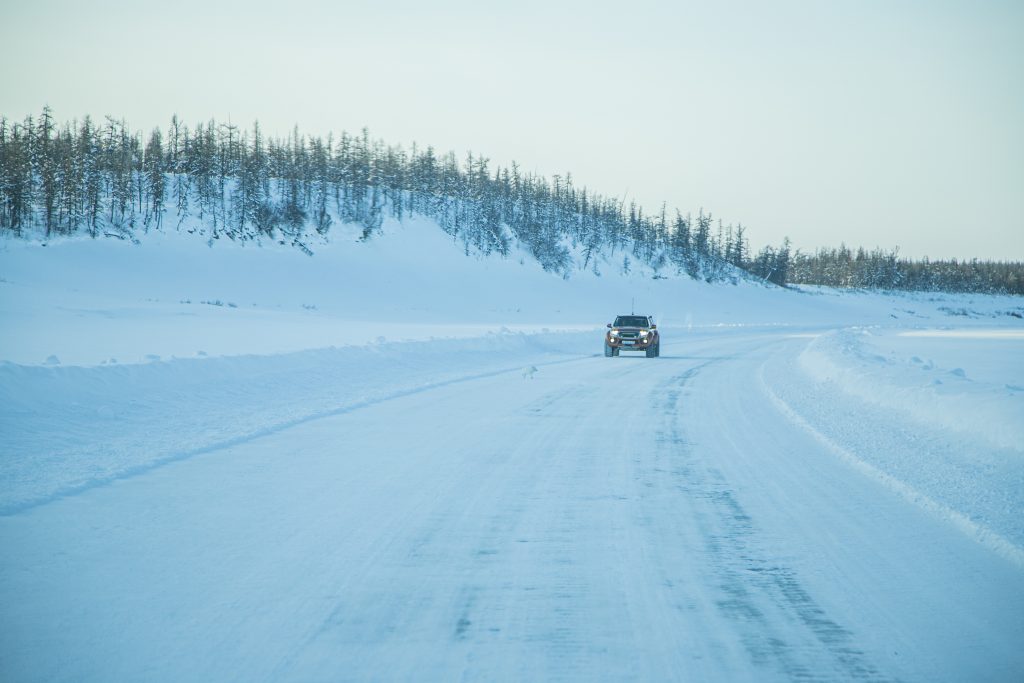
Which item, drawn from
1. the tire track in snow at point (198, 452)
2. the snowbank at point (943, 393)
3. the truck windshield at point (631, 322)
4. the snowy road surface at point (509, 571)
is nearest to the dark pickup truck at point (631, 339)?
the truck windshield at point (631, 322)

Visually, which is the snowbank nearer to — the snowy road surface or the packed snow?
the packed snow

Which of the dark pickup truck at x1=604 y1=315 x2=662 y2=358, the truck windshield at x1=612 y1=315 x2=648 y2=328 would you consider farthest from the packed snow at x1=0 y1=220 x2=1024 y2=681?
the truck windshield at x1=612 y1=315 x2=648 y2=328

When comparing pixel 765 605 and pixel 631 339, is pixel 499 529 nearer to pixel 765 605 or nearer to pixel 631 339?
pixel 765 605

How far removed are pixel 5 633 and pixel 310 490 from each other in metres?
3.22

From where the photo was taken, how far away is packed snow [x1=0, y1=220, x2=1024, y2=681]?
3.80 meters

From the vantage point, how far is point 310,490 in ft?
23.1

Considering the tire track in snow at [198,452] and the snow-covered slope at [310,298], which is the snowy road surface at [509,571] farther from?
the snow-covered slope at [310,298]

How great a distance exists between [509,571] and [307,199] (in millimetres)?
117305

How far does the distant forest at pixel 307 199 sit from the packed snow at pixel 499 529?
79.4 meters

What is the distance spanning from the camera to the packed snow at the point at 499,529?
3.80 m

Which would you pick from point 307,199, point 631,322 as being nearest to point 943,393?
point 631,322

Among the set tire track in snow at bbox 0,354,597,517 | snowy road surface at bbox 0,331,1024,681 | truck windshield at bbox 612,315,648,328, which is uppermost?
truck windshield at bbox 612,315,648,328

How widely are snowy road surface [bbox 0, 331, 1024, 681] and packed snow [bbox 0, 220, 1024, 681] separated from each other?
24mm

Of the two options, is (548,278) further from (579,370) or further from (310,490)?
(310,490)
